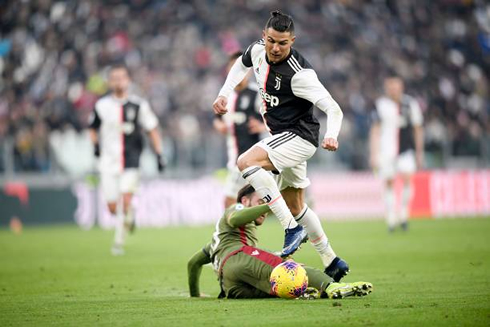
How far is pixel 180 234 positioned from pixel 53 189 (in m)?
4.83

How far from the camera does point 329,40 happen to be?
2773 cm

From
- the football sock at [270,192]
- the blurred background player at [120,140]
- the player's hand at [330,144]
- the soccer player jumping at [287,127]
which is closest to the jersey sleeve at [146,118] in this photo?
the blurred background player at [120,140]

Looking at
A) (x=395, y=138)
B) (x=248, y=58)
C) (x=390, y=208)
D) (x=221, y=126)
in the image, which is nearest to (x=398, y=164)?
(x=395, y=138)

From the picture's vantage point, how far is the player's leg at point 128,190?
1468 centimetres

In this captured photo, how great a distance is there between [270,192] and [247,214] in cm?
48

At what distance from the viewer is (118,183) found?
15094mm

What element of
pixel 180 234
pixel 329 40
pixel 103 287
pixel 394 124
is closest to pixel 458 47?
pixel 329 40

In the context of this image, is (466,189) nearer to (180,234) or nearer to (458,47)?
(458,47)

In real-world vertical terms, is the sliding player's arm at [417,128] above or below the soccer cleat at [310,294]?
above

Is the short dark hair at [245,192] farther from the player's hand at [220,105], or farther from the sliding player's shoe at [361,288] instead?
the sliding player's shoe at [361,288]

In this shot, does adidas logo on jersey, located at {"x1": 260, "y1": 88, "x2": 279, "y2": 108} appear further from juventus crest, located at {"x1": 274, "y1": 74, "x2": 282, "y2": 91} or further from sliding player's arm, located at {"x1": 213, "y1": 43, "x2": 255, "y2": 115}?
sliding player's arm, located at {"x1": 213, "y1": 43, "x2": 255, "y2": 115}

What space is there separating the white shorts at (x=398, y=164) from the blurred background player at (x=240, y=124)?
647 centimetres

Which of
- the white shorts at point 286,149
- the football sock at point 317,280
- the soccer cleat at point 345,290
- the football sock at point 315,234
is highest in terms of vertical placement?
the white shorts at point 286,149

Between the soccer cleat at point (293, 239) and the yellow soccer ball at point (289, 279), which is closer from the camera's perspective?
the yellow soccer ball at point (289, 279)
